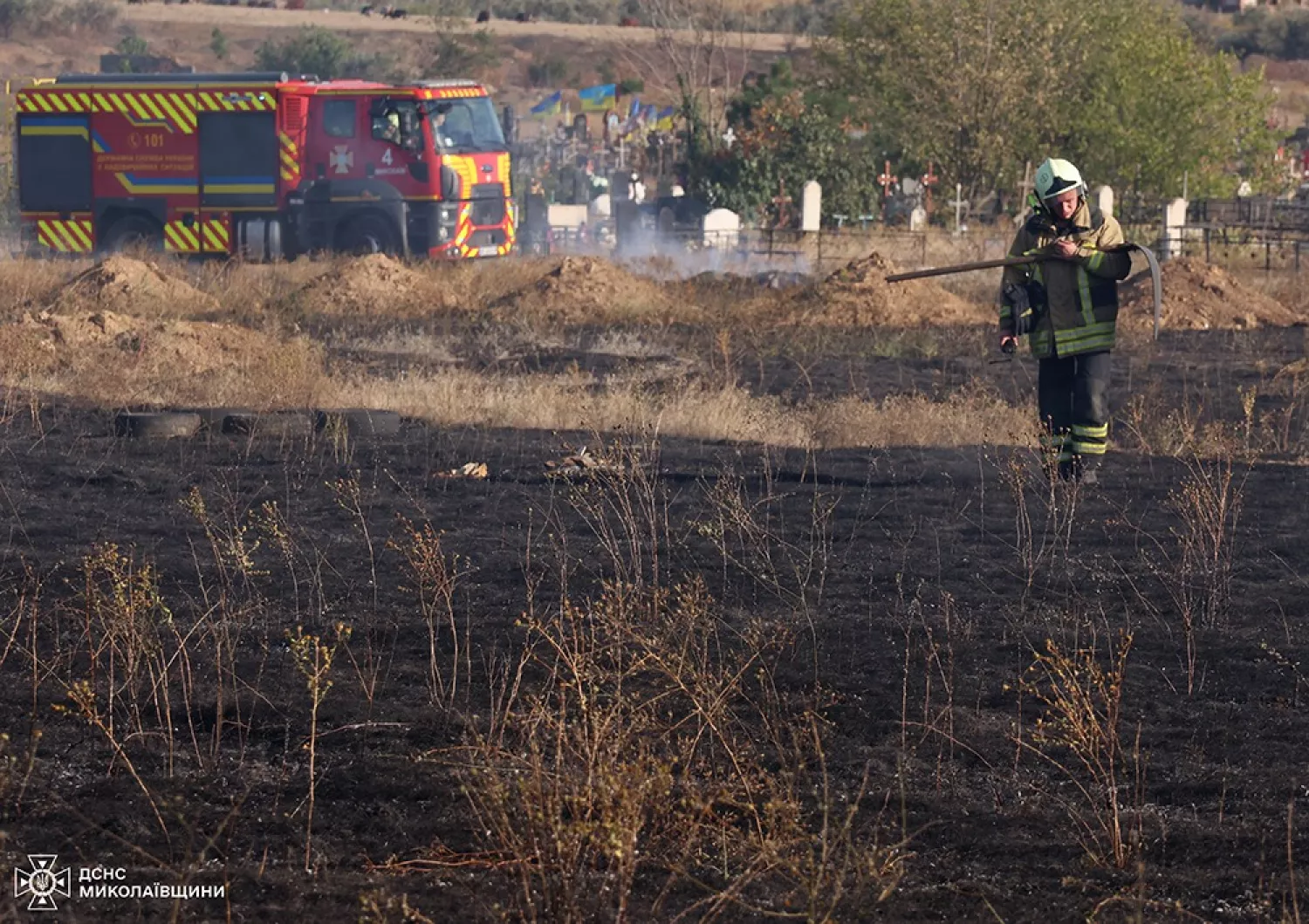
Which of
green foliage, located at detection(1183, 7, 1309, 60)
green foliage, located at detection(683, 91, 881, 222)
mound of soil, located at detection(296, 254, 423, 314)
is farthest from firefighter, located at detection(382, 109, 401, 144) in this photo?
green foliage, located at detection(1183, 7, 1309, 60)

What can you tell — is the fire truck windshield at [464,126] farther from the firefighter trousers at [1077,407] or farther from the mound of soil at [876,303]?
the firefighter trousers at [1077,407]

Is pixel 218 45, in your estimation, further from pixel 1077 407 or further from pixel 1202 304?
pixel 1077 407

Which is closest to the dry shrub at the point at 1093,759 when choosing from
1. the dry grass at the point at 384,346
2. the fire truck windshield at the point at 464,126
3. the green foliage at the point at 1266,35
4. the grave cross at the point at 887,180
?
the dry grass at the point at 384,346

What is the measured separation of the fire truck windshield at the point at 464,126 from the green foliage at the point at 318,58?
128 feet

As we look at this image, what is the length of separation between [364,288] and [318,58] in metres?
46.7

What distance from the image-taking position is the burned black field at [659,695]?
4219mm

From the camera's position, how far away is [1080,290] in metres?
9.17

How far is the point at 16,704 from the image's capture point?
5547 mm

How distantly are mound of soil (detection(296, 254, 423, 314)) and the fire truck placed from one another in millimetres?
4074

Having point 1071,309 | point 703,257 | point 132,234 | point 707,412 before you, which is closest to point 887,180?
point 703,257

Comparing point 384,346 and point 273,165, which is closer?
point 384,346

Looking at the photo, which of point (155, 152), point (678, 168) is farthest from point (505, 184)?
point (678, 168)

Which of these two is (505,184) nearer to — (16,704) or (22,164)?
(22,164)

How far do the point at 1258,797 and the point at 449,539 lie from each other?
4153mm
